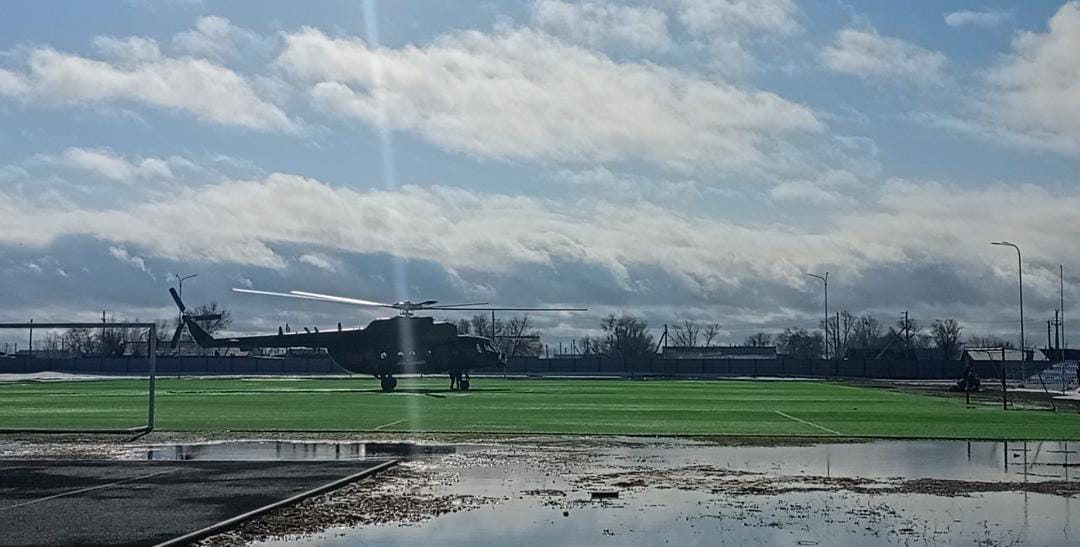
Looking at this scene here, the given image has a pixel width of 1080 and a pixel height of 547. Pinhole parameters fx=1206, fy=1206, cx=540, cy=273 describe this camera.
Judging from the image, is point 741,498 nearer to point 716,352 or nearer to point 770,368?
point 770,368

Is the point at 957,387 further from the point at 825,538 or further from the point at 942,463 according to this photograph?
the point at 825,538

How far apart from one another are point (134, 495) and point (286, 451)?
7.38 metres

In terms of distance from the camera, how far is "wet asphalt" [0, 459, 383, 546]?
44.2 feet

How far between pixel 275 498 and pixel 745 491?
6.60 meters

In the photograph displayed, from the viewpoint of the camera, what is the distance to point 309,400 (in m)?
48.6

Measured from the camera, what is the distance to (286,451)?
2394cm

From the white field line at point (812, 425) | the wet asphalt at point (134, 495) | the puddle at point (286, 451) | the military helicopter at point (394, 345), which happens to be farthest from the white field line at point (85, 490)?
the military helicopter at point (394, 345)

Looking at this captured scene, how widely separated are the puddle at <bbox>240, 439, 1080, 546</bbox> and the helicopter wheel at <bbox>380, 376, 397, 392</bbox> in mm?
35793

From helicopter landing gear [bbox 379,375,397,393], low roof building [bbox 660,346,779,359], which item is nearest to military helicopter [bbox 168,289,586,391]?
helicopter landing gear [bbox 379,375,397,393]

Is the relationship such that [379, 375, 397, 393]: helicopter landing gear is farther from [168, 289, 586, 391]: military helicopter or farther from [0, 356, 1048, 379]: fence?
[0, 356, 1048, 379]: fence

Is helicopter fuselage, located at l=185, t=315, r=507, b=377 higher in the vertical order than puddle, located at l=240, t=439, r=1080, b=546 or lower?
higher

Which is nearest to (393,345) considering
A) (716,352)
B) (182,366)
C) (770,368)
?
(182,366)

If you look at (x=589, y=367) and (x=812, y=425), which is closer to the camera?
(x=812, y=425)

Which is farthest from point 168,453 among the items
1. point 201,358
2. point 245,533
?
point 201,358
